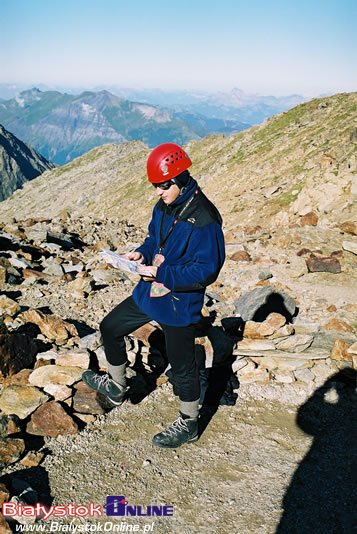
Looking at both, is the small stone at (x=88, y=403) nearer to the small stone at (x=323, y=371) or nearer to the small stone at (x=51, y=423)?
the small stone at (x=51, y=423)

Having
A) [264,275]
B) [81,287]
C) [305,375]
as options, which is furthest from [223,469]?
[264,275]

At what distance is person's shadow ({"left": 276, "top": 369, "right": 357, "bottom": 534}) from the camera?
416cm

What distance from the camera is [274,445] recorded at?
5.39 meters

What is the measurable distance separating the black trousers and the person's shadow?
1654mm

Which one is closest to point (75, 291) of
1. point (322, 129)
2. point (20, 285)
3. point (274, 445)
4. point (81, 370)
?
point (20, 285)

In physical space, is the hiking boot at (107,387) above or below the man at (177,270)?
below

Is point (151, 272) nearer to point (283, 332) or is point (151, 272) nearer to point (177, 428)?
point (177, 428)

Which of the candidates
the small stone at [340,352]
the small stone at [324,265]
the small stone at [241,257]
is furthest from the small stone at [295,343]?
the small stone at [241,257]

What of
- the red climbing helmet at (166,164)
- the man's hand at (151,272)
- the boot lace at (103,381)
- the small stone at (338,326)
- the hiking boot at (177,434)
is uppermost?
the red climbing helmet at (166,164)

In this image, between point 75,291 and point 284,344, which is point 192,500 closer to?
point 284,344

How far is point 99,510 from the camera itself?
4.20m

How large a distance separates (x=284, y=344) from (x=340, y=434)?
2228 mm

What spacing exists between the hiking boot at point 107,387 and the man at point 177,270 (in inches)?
31.8

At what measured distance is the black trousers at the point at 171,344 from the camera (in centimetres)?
465
